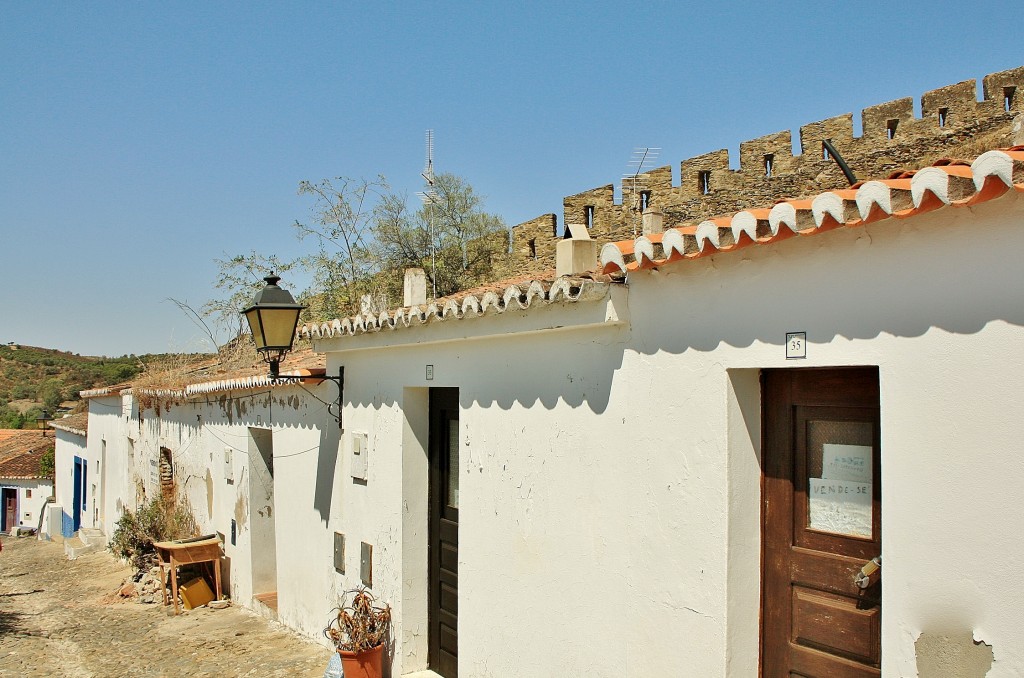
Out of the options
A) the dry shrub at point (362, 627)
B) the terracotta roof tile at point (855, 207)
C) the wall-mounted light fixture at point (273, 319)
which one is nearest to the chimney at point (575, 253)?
the terracotta roof tile at point (855, 207)

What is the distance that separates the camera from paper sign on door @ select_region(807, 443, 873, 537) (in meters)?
3.41

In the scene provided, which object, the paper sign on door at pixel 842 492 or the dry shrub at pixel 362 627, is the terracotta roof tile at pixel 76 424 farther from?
the paper sign on door at pixel 842 492

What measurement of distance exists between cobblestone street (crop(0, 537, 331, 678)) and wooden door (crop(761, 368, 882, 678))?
5.06 meters

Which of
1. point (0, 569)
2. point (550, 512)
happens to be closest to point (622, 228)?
point (550, 512)

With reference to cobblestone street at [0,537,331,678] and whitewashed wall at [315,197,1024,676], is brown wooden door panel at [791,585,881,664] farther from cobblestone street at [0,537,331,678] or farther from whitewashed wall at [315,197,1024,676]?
cobblestone street at [0,537,331,678]

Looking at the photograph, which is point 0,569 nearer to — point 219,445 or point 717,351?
point 219,445

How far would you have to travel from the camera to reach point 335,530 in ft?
25.1

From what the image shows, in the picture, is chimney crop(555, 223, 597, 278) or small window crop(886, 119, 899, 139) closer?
chimney crop(555, 223, 597, 278)

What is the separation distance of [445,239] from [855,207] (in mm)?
16142

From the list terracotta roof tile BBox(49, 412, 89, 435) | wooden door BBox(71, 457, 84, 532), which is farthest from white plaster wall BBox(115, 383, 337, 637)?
wooden door BBox(71, 457, 84, 532)

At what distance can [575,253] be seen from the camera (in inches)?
188

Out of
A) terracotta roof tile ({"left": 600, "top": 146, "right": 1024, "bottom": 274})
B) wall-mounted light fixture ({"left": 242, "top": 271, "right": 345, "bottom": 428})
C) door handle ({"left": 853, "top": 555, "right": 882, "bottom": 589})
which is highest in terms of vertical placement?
terracotta roof tile ({"left": 600, "top": 146, "right": 1024, "bottom": 274})

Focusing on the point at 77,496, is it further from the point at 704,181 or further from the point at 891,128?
the point at 891,128

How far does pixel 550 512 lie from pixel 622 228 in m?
14.4
